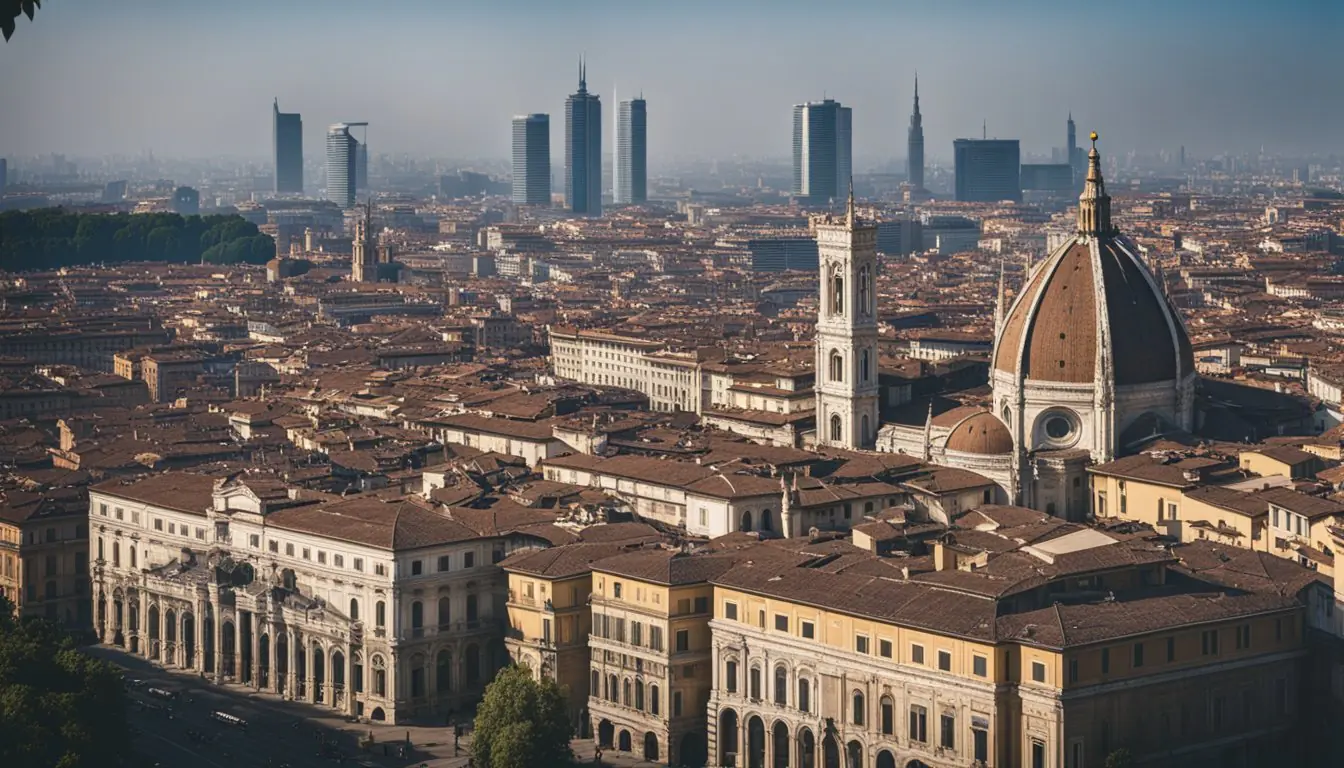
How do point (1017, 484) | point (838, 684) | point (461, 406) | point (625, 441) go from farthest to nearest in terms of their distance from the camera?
1. point (461, 406)
2. point (625, 441)
3. point (1017, 484)
4. point (838, 684)

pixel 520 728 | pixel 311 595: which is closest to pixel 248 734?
pixel 311 595

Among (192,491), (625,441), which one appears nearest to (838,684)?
(192,491)

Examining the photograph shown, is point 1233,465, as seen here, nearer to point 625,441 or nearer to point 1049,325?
point 1049,325

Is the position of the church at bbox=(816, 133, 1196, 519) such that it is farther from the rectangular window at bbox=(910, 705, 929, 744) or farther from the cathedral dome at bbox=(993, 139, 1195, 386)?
the rectangular window at bbox=(910, 705, 929, 744)

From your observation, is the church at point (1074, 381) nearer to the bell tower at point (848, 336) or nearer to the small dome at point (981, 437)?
the small dome at point (981, 437)

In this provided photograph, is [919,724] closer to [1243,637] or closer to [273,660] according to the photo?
[1243,637]

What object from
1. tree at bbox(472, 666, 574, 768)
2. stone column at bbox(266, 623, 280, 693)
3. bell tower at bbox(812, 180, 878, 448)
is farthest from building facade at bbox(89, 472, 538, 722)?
bell tower at bbox(812, 180, 878, 448)
